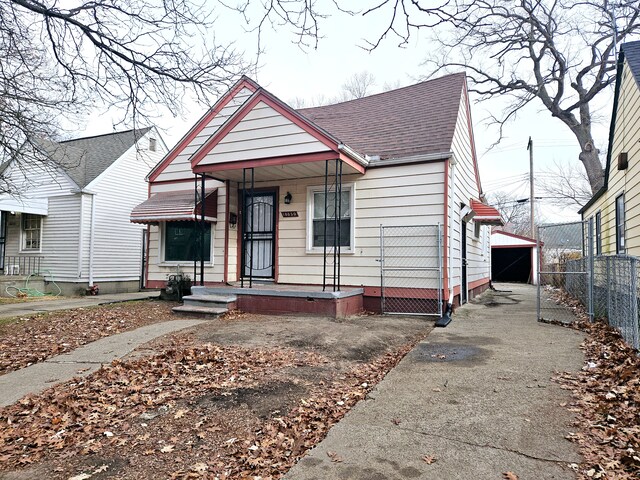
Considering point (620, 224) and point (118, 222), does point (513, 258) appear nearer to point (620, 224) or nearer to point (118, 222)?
point (620, 224)

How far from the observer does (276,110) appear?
7938 mm

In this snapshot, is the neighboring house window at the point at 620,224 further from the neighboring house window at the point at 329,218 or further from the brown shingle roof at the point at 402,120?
the neighboring house window at the point at 329,218

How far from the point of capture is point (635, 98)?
694 centimetres

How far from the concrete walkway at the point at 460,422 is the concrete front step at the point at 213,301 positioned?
405 cm

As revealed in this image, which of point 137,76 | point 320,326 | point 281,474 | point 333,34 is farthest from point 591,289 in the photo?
point 137,76

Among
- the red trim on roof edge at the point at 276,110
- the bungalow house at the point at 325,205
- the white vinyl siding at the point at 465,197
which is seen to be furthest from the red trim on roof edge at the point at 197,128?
the white vinyl siding at the point at 465,197

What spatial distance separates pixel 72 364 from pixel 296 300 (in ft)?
12.2

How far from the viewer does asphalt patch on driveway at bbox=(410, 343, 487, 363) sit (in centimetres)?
474

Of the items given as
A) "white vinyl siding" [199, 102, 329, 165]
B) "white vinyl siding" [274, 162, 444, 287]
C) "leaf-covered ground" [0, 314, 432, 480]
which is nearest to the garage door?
"white vinyl siding" [274, 162, 444, 287]

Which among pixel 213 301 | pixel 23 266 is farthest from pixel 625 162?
pixel 23 266

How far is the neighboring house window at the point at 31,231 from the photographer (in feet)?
50.7

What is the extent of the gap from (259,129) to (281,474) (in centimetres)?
675

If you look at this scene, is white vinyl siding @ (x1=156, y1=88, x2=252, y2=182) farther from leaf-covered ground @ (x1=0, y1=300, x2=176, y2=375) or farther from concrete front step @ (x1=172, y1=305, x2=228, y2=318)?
concrete front step @ (x1=172, y1=305, x2=228, y2=318)

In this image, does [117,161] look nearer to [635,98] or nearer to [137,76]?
[137,76]
